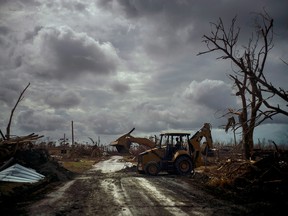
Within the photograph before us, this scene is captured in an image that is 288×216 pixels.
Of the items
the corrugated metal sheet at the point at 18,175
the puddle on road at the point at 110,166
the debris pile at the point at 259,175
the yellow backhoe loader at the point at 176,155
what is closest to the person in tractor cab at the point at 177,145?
the yellow backhoe loader at the point at 176,155

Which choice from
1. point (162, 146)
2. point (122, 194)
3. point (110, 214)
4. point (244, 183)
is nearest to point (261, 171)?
point (244, 183)

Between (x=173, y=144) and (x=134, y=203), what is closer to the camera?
(x=134, y=203)

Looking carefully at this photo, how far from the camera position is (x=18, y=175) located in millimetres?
15023

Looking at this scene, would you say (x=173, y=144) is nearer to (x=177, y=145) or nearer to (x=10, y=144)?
(x=177, y=145)

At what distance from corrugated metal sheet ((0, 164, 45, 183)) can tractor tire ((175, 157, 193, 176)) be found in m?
8.26

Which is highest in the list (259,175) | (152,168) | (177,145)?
(177,145)

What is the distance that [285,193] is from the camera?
1051 cm

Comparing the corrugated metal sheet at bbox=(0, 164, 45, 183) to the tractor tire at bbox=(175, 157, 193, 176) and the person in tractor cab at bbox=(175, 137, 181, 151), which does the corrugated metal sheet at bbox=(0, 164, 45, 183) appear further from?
the person in tractor cab at bbox=(175, 137, 181, 151)

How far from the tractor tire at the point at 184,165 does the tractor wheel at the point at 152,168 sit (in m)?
1.30

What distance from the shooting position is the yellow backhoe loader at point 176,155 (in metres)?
20.4

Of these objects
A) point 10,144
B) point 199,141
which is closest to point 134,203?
point 10,144

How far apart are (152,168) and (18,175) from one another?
854 centimetres

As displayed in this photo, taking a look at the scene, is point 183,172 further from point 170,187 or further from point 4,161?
point 4,161

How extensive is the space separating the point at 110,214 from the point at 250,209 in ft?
12.5
